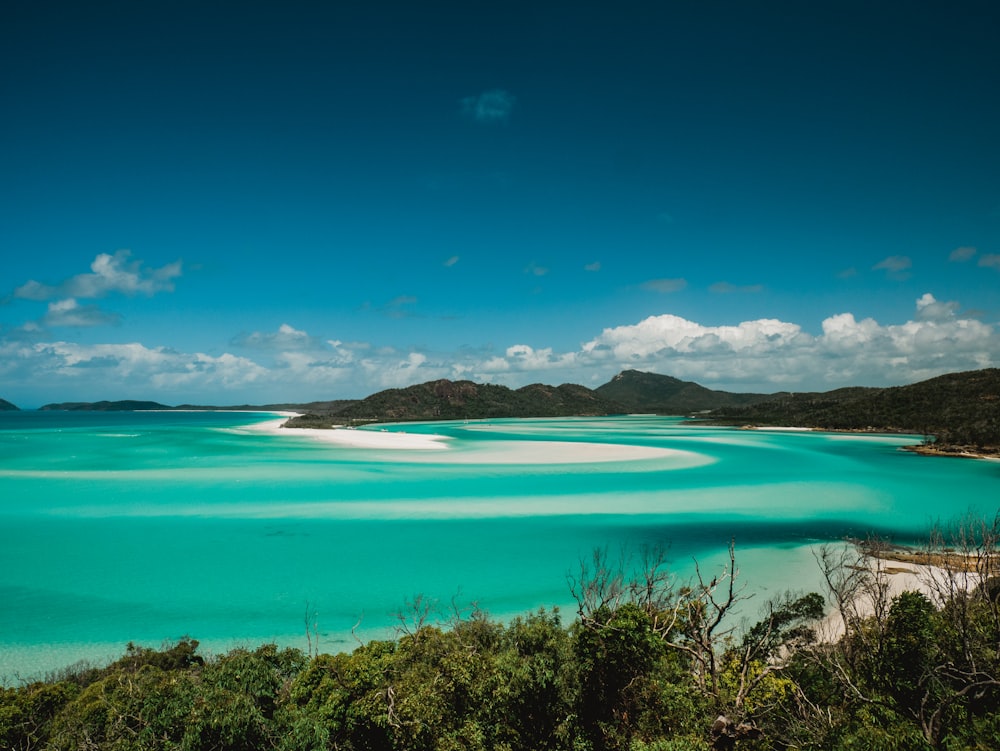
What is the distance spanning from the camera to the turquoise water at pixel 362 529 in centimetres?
1647

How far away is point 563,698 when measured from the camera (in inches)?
370

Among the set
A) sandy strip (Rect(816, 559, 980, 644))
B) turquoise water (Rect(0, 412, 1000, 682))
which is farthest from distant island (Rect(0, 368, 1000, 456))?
sandy strip (Rect(816, 559, 980, 644))

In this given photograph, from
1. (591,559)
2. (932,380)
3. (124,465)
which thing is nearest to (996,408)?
(932,380)

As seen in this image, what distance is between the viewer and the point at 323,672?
9.77 meters

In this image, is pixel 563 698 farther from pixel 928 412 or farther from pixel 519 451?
pixel 928 412

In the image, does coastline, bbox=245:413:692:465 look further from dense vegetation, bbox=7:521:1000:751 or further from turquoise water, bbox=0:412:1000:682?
dense vegetation, bbox=7:521:1000:751

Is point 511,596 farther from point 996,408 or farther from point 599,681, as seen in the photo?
point 996,408

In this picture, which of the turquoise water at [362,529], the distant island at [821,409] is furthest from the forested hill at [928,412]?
the turquoise water at [362,529]

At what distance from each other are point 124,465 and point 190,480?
13056mm

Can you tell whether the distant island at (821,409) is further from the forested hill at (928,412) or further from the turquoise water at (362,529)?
the turquoise water at (362,529)

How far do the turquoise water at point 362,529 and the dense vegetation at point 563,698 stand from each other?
555cm

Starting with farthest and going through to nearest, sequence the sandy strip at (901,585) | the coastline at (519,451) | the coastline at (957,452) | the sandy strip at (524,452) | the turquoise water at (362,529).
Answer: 1. the coastline at (957,452)
2. the coastline at (519,451)
3. the sandy strip at (524,452)
4. the turquoise water at (362,529)
5. the sandy strip at (901,585)

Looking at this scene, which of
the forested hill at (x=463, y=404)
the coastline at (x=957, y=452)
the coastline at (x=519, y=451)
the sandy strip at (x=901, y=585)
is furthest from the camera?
the forested hill at (x=463, y=404)

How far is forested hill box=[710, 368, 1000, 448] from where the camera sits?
64.4 meters
